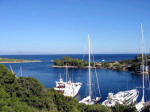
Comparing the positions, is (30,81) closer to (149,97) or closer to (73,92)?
(73,92)

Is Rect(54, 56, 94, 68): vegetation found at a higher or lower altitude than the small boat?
higher

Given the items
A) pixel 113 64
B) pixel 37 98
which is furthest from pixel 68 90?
pixel 113 64

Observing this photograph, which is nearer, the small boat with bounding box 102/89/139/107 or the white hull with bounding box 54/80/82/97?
the small boat with bounding box 102/89/139/107

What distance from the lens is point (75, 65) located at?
61.7m

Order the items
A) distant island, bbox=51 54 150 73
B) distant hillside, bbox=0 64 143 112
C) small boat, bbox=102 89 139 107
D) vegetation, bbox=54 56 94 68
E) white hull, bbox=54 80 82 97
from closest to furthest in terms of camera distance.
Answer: distant hillside, bbox=0 64 143 112, small boat, bbox=102 89 139 107, white hull, bbox=54 80 82 97, distant island, bbox=51 54 150 73, vegetation, bbox=54 56 94 68

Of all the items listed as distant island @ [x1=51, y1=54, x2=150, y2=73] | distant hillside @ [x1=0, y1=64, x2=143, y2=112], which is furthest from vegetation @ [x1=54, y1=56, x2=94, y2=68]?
distant hillside @ [x1=0, y1=64, x2=143, y2=112]

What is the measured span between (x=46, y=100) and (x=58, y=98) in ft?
4.98

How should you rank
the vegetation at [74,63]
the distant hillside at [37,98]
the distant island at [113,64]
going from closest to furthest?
the distant hillside at [37,98] → the distant island at [113,64] → the vegetation at [74,63]

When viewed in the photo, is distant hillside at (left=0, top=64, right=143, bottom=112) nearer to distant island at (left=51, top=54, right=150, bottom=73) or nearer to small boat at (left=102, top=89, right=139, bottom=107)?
small boat at (left=102, top=89, right=139, bottom=107)

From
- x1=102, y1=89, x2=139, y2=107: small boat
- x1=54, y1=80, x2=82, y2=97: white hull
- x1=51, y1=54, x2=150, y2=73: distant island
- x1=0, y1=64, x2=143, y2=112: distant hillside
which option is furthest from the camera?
x1=51, y1=54, x2=150, y2=73: distant island

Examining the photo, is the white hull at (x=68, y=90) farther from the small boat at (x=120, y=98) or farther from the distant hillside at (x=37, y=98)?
the distant hillside at (x=37, y=98)

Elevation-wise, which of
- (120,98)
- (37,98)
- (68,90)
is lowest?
(68,90)

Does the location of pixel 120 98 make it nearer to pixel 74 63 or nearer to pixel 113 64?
pixel 113 64

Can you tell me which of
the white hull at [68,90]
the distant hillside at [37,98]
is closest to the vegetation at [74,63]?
the white hull at [68,90]
